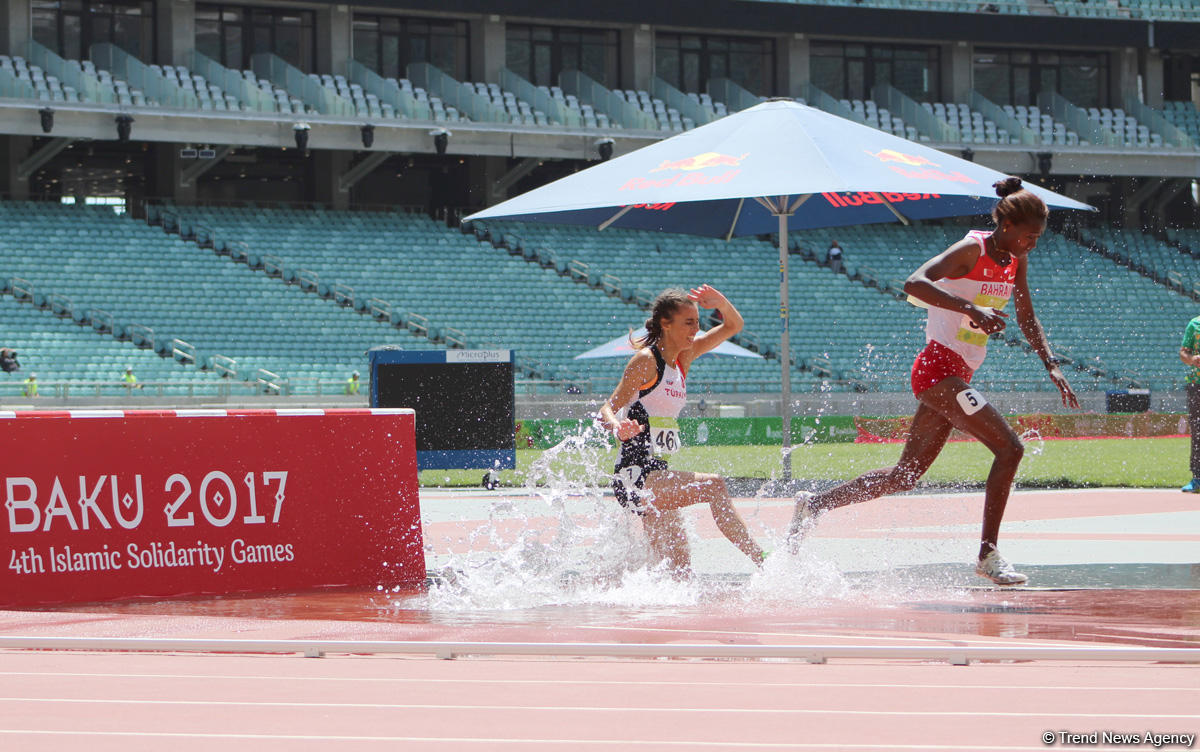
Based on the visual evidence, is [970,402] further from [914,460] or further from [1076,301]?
[1076,301]

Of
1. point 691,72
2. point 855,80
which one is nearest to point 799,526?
point 691,72

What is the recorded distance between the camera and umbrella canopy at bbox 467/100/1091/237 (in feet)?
32.5

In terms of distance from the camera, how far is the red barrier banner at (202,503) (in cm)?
798

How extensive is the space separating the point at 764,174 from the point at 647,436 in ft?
10.1

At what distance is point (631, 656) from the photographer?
583cm

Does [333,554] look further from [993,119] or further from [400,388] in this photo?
[993,119]

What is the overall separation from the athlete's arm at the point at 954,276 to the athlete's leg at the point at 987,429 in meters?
0.44

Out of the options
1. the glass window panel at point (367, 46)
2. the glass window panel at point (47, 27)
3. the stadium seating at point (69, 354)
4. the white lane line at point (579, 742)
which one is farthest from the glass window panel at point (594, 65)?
the white lane line at point (579, 742)

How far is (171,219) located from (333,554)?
97.2 ft

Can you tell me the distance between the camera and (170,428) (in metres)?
8.32

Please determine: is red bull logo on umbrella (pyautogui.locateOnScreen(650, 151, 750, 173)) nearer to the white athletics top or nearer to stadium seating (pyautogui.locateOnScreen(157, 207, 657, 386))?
the white athletics top

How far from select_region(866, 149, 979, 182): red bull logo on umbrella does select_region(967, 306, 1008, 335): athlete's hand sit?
3.07 m

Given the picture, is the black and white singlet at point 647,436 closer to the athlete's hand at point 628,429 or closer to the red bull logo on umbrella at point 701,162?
the athlete's hand at point 628,429

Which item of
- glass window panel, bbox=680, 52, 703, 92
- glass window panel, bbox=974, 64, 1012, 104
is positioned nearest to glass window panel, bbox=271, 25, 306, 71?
glass window panel, bbox=680, 52, 703, 92
